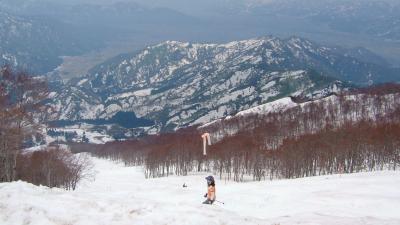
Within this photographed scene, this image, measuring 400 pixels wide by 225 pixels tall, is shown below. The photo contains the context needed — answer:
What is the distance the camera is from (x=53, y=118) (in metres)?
59.2

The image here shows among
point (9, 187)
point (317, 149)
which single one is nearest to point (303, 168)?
point (317, 149)

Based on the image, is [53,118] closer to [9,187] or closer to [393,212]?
[9,187]

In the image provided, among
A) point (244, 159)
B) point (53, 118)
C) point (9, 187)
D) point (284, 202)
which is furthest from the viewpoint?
point (244, 159)

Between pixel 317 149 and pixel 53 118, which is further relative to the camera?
pixel 317 149

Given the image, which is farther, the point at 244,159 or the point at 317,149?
the point at 244,159

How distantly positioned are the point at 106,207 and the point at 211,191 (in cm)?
1892

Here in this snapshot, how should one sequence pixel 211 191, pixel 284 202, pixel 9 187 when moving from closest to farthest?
pixel 9 187 < pixel 211 191 < pixel 284 202

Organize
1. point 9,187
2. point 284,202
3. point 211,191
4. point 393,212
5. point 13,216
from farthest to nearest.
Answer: point 284,202, point 211,191, point 393,212, point 9,187, point 13,216

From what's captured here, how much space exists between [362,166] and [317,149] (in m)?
13.1

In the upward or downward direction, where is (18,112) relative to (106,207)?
upward

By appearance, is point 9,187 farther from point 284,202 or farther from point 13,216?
point 284,202

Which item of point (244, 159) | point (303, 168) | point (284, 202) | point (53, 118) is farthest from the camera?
point (244, 159)

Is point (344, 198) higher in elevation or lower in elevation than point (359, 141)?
lower

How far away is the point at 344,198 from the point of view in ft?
183
